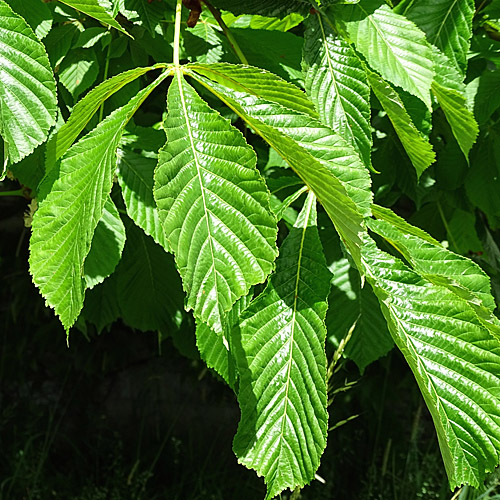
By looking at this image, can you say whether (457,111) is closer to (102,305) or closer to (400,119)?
(400,119)

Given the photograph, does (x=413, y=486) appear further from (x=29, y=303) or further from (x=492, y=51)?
(x=492, y=51)

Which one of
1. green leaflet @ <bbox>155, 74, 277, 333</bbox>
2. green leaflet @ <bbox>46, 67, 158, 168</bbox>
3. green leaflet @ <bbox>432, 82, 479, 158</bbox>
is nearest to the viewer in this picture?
green leaflet @ <bbox>155, 74, 277, 333</bbox>

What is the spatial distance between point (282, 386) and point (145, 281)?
1.84 feet

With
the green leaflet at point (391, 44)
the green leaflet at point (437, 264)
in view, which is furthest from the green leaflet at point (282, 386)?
the green leaflet at point (391, 44)

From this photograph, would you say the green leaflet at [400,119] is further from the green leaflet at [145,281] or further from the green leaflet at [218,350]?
the green leaflet at [145,281]

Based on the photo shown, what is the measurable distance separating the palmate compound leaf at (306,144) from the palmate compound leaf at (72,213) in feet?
0.25

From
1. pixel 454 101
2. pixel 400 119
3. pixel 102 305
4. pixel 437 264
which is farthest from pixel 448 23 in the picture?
pixel 102 305

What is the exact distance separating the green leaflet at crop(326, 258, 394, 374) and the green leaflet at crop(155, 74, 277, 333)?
0.59m

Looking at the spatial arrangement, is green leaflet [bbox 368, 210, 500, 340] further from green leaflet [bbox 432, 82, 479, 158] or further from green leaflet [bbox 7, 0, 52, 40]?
green leaflet [bbox 7, 0, 52, 40]

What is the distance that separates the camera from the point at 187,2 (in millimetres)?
909

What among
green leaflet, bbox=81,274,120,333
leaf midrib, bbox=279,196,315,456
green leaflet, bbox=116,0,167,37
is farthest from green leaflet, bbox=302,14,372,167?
green leaflet, bbox=81,274,120,333

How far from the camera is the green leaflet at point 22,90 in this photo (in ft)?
2.29

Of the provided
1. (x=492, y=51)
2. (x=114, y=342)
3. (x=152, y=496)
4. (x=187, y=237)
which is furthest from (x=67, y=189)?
(x=152, y=496)

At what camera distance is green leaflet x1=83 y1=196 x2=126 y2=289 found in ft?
3.20
